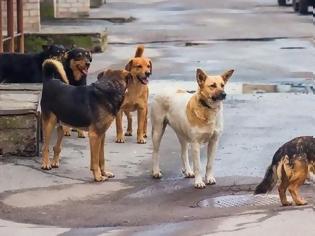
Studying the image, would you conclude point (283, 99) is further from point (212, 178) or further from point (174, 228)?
point (174, 228)

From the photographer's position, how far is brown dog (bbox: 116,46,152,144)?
10852 millimetres

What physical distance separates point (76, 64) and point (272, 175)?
3907 mm

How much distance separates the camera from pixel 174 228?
7.41m

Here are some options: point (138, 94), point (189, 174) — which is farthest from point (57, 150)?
point (138, 94)

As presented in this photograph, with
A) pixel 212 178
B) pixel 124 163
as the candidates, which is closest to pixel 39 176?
pixel 124 163

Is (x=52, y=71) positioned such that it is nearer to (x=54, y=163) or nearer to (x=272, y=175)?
(x=54, y=163)

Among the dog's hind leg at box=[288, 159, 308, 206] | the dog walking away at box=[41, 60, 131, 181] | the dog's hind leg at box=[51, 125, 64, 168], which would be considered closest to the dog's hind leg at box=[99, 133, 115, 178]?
the dog walking away at box=[41, 60, 131, 181]

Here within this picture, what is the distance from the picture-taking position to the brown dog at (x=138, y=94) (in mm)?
10852

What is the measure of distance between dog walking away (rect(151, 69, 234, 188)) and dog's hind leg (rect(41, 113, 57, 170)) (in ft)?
3.83

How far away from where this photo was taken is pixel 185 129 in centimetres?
919

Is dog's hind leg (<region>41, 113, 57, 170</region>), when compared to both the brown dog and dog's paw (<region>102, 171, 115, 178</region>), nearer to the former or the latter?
dog's paw (<region>102, 171, 115, 178</region>)

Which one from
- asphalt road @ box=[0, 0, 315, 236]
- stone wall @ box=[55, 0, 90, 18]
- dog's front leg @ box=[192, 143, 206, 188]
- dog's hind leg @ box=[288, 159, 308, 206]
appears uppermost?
dog's hind leg @ box=[288, 159, 308, 206]

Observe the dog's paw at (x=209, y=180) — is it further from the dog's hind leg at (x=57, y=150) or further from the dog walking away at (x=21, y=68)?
the dog walking away at (x=21, y=68)

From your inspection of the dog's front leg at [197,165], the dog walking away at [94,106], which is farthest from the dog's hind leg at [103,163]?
the dog's front leg at [197,165]
